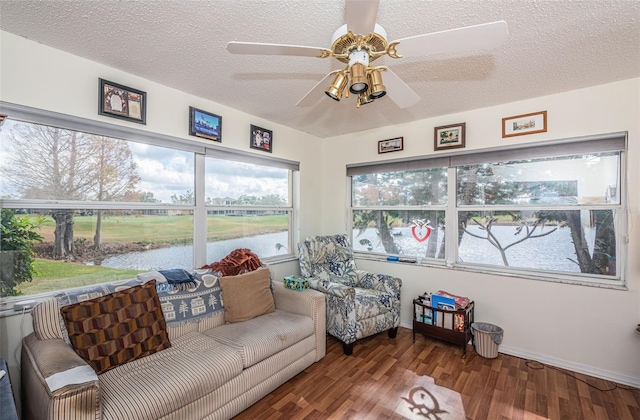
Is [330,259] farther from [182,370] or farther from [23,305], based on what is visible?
[23,305]

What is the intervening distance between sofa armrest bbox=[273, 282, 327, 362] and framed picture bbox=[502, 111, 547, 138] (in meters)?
2.45

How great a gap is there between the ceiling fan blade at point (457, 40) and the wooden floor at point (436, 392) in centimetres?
222

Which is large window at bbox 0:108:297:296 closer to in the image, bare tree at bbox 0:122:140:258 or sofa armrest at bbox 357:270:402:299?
bare tree at bbox 0:122:140:258

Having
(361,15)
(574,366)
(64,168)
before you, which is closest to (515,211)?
(574,366)

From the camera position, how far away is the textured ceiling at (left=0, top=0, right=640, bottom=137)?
1481mm

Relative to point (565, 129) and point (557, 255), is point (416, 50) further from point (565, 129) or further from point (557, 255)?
point (557, 255)

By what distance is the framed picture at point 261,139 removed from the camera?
3170 mm

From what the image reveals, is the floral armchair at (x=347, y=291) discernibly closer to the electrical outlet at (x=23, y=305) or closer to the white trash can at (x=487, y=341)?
the white trash can at (x=487, y=341)

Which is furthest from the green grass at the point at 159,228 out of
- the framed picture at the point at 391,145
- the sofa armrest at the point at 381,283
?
the framed picture at the point at 391,145

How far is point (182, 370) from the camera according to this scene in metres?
1.61

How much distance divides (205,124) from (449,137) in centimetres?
258

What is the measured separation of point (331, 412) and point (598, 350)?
2.35 m

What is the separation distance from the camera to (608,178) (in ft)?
7.99

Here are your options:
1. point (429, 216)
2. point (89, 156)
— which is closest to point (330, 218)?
point (429, 216)
